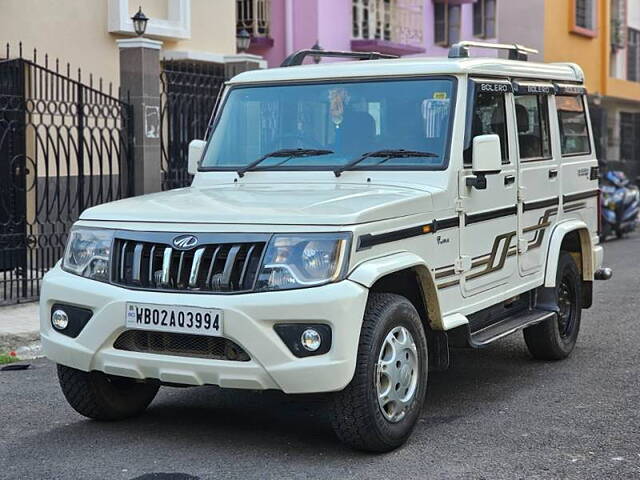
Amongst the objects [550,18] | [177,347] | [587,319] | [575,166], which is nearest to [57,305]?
[177,347]

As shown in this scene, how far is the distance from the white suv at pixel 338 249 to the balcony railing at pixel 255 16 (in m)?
17.0

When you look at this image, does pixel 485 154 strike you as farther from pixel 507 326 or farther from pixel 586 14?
pixel 586 14

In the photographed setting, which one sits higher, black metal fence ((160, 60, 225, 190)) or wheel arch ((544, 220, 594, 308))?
black metal fence ((160, 60, 225, 190))

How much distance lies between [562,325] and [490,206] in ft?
5.87

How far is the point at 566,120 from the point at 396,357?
3.60m

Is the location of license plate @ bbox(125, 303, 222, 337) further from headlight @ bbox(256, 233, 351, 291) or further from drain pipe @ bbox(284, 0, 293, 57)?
drain pipe @ bbox(284, 0, 293, 57)

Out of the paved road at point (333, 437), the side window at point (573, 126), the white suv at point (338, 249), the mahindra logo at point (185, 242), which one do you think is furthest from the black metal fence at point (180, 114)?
the mahindra logo at point (185, 242)

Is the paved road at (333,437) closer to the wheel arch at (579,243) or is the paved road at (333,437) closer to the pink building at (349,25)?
the wheel arch at (579,243)

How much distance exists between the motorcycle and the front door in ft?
44.1

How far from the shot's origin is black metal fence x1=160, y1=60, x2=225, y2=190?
14203 mm

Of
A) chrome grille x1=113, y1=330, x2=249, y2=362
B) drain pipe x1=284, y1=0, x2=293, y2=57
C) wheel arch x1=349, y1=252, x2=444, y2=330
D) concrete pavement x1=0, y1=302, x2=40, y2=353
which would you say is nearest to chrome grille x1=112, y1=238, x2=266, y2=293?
chrome grille x1=113, y1=330, x2=249, y2=362

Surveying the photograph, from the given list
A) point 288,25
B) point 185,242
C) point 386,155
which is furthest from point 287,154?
point 288,25

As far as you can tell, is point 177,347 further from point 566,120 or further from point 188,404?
point 566,120

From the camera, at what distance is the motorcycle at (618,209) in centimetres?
2061
